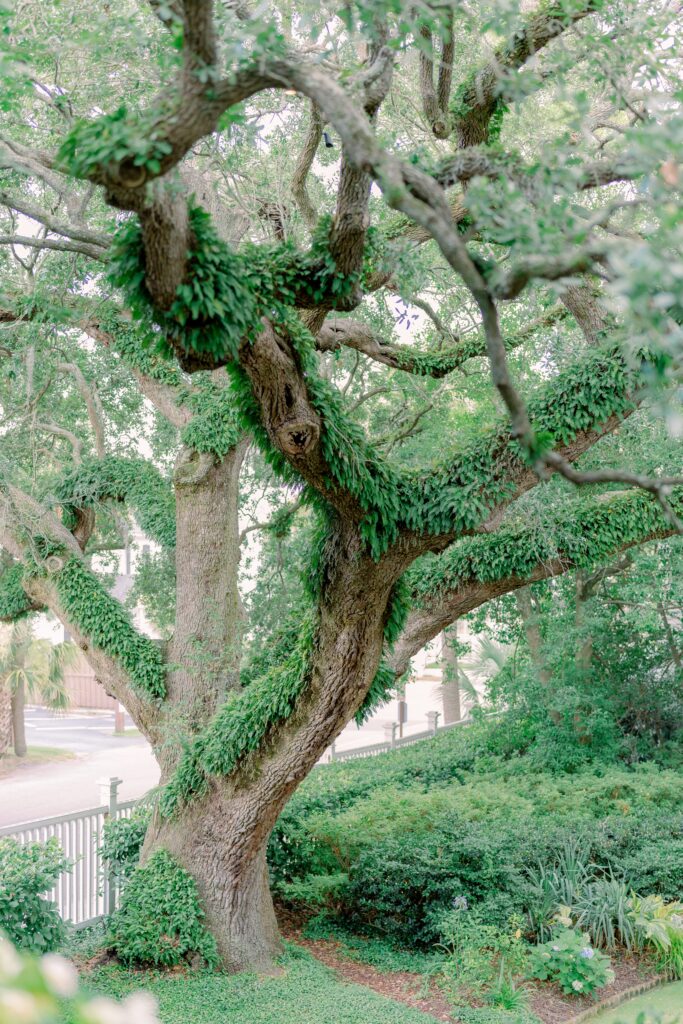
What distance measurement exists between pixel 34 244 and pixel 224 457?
2749 millimetres

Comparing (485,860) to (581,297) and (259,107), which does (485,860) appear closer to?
(581,297)

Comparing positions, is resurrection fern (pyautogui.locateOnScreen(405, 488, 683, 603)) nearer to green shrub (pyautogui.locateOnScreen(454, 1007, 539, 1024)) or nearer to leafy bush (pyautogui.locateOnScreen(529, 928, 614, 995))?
leafy bush (pyautogui.locateOnScreen(529, 928, 614, 995))

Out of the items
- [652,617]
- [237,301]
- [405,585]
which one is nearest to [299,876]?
[405,585]

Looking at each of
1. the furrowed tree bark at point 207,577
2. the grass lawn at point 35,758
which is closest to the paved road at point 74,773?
the grass lawn at point 35,758

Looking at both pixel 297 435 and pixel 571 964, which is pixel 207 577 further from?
pixel 571 964

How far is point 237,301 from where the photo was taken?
167 inches

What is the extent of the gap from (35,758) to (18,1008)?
82.2 feet

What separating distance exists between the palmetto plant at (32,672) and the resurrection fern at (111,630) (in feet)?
45.9

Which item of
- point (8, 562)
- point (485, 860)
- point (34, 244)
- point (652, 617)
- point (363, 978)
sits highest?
point (34, 244)

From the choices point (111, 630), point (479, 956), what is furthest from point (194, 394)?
point (479, 956)

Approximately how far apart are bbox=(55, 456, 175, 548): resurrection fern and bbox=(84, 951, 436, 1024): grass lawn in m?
4.27

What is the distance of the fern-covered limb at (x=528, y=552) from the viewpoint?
7.57 meters

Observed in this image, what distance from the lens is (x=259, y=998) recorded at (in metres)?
6.62

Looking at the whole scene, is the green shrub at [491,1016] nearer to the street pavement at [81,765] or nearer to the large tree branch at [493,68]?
the large tree branch at [493,68]
